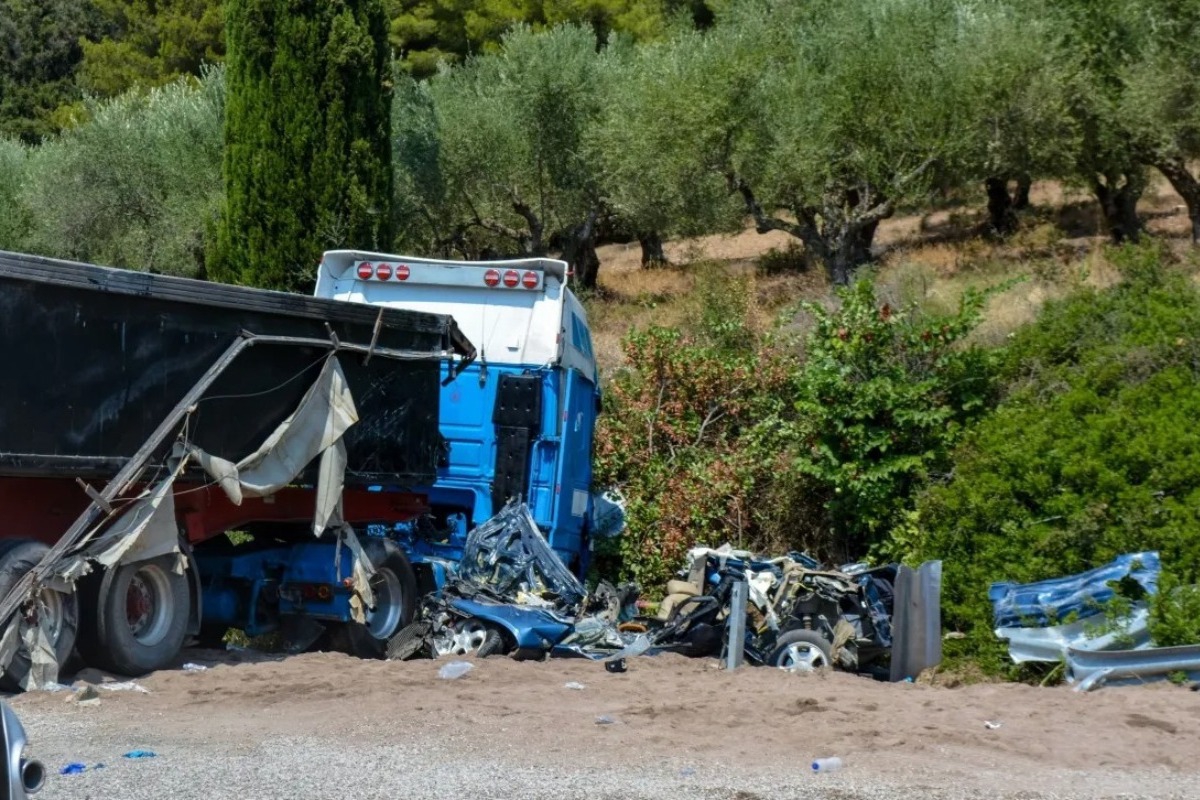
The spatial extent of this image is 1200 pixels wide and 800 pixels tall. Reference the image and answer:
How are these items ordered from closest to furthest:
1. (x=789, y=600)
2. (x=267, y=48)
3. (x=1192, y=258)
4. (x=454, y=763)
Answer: (x=454, y=763)
(x=789, y=600)
(x=1192, y=258)
(x=267, y=48)

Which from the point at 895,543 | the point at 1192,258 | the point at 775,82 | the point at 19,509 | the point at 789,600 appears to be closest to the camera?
the point at 19,509

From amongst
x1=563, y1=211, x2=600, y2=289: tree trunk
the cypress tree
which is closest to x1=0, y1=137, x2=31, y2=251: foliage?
the cypress tree

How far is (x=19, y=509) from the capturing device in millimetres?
8391

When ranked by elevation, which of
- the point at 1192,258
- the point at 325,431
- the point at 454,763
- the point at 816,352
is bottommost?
the point at 454,763

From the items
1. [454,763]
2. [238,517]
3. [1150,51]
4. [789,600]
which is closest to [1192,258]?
[1150,51]

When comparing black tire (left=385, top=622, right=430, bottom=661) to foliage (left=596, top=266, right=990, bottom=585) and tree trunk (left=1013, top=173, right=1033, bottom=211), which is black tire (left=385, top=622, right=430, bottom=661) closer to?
foliage (left=596, top=266, right=990, bottom=585)

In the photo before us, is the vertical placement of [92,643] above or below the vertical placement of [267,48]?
below

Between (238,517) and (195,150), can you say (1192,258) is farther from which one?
(195,150)

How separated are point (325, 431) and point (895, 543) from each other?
17.9ft

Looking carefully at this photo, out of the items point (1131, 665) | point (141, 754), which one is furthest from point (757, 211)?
point (141, 754)

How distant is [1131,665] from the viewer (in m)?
9.26

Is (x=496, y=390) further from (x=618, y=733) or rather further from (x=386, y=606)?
(x=618, y=733)

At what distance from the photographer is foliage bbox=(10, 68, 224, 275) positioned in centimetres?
2662

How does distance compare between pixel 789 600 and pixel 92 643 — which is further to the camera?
pixel 789 600
